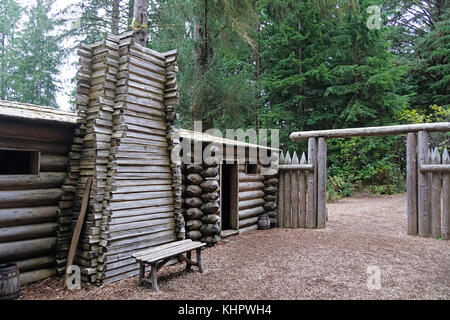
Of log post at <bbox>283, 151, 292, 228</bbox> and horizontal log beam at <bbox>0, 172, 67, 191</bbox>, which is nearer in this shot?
horizontal log beam at <bbox>0, 172, 67, 191</bbox>

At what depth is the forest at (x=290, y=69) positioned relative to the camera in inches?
499

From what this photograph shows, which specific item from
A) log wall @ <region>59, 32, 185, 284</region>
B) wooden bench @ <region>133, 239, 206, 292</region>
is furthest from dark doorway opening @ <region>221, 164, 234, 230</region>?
wooden bench @ <region>133, 239, 206, 292</region>

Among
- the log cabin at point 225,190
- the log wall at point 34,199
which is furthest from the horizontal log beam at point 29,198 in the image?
the log cabin at point 225,190

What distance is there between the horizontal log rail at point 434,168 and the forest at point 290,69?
691cm

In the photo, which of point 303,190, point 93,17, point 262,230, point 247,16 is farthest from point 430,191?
point 93,17

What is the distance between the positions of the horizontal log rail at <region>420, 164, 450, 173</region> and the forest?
6.91 m

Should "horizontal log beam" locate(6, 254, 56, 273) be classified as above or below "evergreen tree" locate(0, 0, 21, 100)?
below

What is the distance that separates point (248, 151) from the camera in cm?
927

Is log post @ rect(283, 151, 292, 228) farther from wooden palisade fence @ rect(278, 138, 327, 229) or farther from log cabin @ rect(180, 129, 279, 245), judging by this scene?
log cabin @ rect(180, 129, 279, 245)

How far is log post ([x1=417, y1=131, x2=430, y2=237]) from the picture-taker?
25.9 feet

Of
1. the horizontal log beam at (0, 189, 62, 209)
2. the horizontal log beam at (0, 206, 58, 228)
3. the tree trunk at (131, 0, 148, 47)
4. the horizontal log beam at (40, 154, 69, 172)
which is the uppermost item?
the tree trunk at (131, 0, 148, 47)

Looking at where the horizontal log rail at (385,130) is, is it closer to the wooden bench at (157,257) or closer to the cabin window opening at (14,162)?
the wooden bench at (157,257)

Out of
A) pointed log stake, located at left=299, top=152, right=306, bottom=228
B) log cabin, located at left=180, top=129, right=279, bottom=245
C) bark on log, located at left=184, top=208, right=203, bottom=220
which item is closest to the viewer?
bark on log, located at left=184, top=208, right=203, bottom=220

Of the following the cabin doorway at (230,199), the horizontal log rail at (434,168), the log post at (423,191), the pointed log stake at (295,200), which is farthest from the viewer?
the pointed log stake at (295,200)
